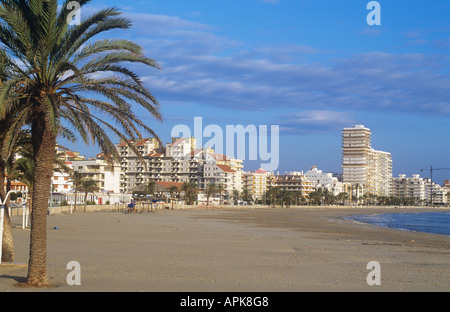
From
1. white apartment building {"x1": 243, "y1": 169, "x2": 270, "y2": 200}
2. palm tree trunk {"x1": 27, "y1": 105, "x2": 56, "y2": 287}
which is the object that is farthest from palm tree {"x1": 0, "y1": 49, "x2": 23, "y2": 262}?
white apartment building {"x1": 243, "y1": 169, "x2": 270, "y2": 200}

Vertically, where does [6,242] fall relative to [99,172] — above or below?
below

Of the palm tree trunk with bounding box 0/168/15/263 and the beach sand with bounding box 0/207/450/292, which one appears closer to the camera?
the beach sand with bounding box 0/207/450/292

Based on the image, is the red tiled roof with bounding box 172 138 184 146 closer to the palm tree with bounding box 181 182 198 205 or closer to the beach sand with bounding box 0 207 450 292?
the palm tree with bounding box 181 182 198 205

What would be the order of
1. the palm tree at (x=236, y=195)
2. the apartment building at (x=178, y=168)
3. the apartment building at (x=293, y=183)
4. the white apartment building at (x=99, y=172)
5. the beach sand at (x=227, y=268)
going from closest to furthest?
the beach sand at (x=227, y=268)
the white apartment building at (x=99, y=172)
the palm tree at (x=236, y=195)
the apartment building at (x=178, y=168)
the apartment building at (x=293, y=183)

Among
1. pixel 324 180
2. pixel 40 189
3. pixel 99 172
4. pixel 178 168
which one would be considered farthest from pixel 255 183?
pixel 40 189

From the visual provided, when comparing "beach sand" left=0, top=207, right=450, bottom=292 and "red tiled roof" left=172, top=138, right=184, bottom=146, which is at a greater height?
"red tiled roof" left=172, top=138, right=184, bottom=146

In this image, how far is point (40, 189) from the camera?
1027 centimetres

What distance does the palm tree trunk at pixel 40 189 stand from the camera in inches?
402

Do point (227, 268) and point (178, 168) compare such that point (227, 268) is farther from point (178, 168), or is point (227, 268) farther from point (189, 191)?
point (178, 168)

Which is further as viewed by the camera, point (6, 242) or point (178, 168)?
point (178, 168)

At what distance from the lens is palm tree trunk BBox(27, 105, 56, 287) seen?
33.5 feet

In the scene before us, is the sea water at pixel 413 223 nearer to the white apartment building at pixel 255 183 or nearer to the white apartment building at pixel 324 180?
the white apartment building at pixel 255 183

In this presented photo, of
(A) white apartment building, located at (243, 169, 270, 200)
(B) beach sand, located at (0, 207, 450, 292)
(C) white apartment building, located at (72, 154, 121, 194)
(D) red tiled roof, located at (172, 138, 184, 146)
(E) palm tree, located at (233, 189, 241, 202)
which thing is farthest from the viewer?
(A) white apartment building, located at (243, 169, 270, 200)

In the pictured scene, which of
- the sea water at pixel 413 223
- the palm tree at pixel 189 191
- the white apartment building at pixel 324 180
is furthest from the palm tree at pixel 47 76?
the white apartment building at pixel 324 180
